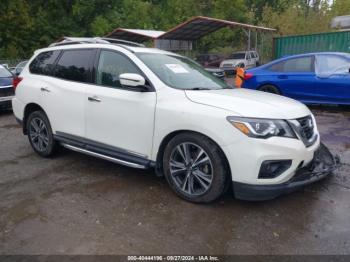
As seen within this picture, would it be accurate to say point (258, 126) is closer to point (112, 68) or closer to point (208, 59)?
point (112, 68)

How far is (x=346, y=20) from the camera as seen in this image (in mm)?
18234

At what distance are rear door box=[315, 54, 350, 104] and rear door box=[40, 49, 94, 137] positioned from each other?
19.4ft

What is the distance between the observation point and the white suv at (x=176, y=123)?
369 cm

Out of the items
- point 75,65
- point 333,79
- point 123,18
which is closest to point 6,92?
point 75,65

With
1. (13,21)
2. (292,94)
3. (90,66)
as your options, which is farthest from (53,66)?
(13,21)

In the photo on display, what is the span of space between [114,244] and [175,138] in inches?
51.6

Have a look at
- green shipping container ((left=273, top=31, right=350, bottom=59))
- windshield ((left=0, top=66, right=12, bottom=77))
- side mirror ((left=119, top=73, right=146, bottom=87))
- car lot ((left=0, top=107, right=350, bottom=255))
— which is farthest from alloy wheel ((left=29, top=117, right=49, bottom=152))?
green shipping container ((left=273, top=31, right=350, bottom=59))

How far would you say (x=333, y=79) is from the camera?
8695mm

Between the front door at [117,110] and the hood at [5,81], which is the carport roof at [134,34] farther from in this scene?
the front door at [117,110]

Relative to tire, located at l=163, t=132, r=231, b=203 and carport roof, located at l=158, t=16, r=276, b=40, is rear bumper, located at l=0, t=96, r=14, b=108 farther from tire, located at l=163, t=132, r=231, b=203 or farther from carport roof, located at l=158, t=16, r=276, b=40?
carport roof, located at l=158, t=16, r=276, b=40

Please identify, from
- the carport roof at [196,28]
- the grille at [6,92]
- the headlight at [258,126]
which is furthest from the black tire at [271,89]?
the carport roof at [196,28]

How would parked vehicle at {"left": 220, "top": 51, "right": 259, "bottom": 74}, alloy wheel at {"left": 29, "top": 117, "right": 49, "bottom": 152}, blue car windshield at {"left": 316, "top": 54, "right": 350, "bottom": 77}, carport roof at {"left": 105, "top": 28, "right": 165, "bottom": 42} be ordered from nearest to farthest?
alloy wheel at {"left": 29, "top": 117, "right": 49, "bottom": 152}, blue car windshield at {"left": 316, "top": 54, "right": 350, "bottom": 77}, parked vehicle at {"left": 220, "top": 51, "right": 259, "bottom": 74}, carport roof at {"left": 105, "top": 28, "right": 165, "bottom": 42}

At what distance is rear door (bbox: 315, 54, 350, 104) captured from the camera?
339 inches

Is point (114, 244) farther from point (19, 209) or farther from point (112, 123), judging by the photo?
point (112, 123)
